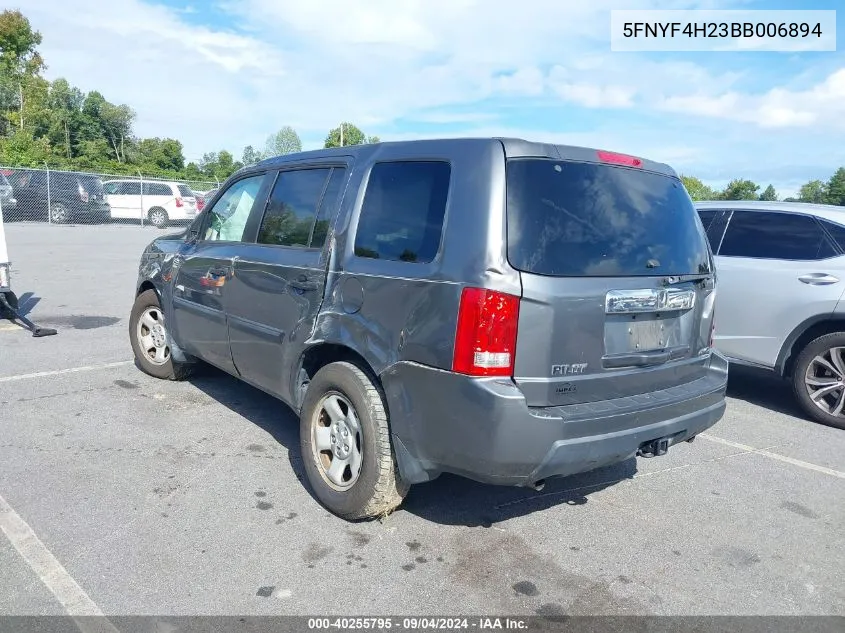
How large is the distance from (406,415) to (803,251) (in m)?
4.30

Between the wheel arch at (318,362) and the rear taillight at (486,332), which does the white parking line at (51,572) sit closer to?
the wheel arch at (318,362)

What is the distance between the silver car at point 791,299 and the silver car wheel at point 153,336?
4.80 meters

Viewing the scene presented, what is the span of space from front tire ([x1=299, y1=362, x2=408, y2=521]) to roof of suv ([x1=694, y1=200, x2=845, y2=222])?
4.46 m

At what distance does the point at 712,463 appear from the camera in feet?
15.2

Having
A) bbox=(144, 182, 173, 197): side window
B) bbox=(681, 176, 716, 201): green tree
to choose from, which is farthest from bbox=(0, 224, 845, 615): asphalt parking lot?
bbox=(144, 182, 173, 197): side window

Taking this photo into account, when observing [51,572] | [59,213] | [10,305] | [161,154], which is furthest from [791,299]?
[161,154]

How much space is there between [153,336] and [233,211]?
1610 mm

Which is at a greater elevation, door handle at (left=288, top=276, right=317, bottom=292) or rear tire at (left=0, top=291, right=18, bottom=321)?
Answer: door handle at (left=288, top=276, right=317, bottom=292)

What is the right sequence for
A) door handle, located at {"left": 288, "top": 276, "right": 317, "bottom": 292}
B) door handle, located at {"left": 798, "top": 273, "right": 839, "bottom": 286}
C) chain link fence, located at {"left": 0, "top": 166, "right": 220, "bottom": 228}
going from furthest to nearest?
1. chain link fence, located at {"left": 0, "top": 166, "right": 220, "bottom": 228}
2. door handle, located at {"left": 798, "top": 273, "right": 839, "bottom": 286}
3. door handle, located at {"left": 288, "top": 276, "right": 317, "bottom": 292}

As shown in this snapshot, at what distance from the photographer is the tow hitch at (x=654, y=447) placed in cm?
328

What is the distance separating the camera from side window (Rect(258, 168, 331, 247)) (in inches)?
157

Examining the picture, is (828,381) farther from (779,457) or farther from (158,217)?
(158,217)

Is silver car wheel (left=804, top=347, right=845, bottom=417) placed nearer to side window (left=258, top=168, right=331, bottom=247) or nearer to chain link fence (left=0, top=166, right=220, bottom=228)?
side window (left=258, top=168, right=331, bottom=247)

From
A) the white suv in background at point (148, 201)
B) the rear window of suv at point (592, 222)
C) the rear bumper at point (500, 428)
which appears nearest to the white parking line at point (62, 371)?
the rear bumper at point (500, 428)
